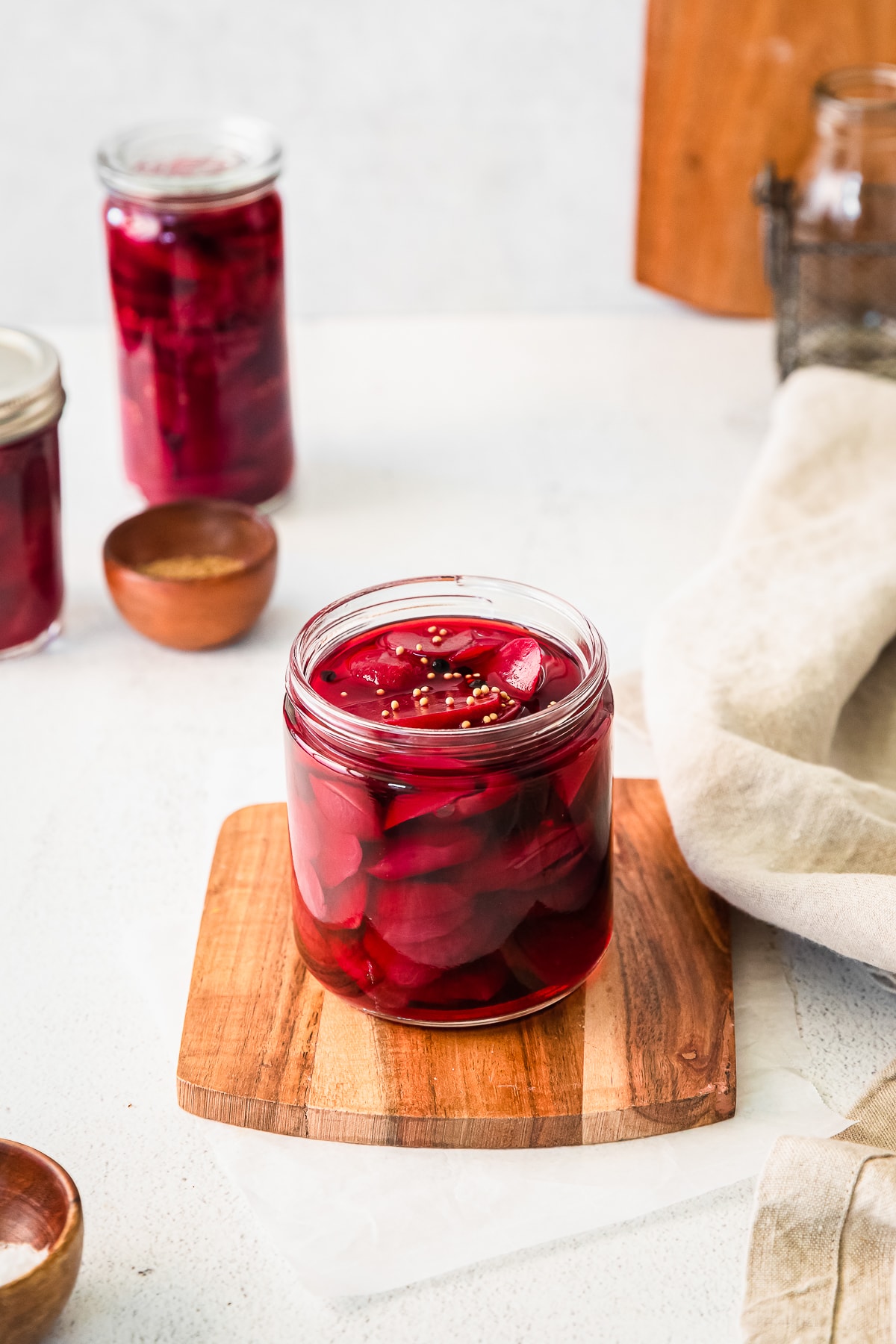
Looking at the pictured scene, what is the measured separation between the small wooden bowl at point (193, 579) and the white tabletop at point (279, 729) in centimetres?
3

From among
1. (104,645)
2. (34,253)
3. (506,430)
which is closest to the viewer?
(104,645)

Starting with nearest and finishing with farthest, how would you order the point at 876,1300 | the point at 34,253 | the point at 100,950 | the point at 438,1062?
the point at 876,1300 < the point at 438,1062 < the point at 100,950 < the point at 34,253

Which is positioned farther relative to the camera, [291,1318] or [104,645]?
[104,645]

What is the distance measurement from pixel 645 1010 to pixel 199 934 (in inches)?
9.5

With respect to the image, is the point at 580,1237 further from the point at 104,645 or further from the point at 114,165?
the point at 114,165

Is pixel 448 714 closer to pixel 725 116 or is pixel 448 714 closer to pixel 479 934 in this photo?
pixel 479 934

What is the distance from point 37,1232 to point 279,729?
1.54 feet

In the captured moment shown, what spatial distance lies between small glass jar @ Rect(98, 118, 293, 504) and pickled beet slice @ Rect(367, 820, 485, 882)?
0.63 m

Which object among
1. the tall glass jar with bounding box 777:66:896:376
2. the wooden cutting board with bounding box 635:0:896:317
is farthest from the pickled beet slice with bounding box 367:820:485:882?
the wooden cutting board with bounding box 635:0:896:317

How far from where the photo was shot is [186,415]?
3.97 feet

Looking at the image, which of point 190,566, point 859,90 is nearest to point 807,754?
point 190,566

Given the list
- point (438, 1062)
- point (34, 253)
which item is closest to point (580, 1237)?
point (438, 1062)

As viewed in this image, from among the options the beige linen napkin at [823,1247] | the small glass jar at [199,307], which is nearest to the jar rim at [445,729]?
the beige linen napkin at [823,1247]

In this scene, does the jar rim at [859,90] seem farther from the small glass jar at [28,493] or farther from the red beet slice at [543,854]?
the red beet slice at [543,854]
